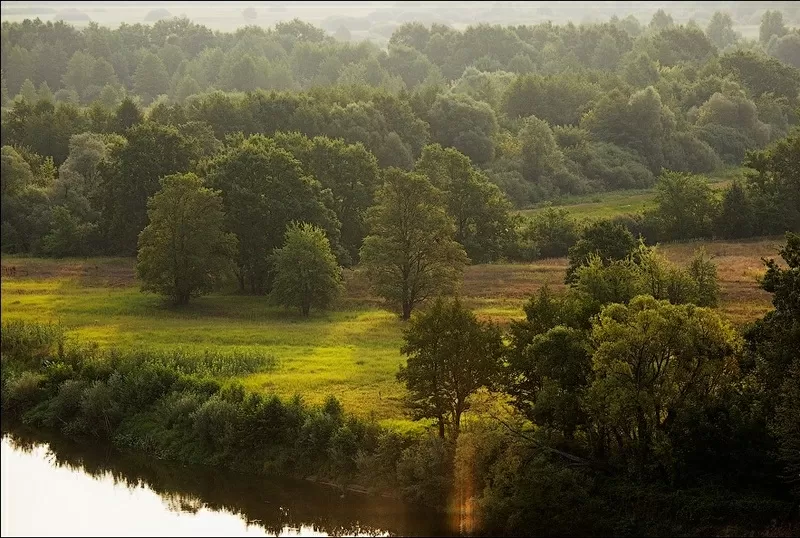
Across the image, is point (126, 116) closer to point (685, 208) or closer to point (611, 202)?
point (611, 202)

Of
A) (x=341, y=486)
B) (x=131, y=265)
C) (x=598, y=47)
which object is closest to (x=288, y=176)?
(x=131, y=265)

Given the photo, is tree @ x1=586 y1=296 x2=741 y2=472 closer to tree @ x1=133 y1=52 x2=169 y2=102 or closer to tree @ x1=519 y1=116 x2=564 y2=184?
tree @ x1=519 y1=116 x2=564 y2=184

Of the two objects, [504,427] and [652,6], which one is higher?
[652,6]

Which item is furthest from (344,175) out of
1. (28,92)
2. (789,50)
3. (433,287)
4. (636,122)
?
(789,50)

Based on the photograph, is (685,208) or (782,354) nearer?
(782,354)

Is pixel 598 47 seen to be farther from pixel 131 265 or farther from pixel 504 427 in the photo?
pixel 504 427

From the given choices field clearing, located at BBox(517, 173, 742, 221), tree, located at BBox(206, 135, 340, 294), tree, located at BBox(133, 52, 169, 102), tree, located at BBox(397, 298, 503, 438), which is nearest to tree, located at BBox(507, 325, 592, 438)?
tree, located at BBox(397, 298, 503, 438)
